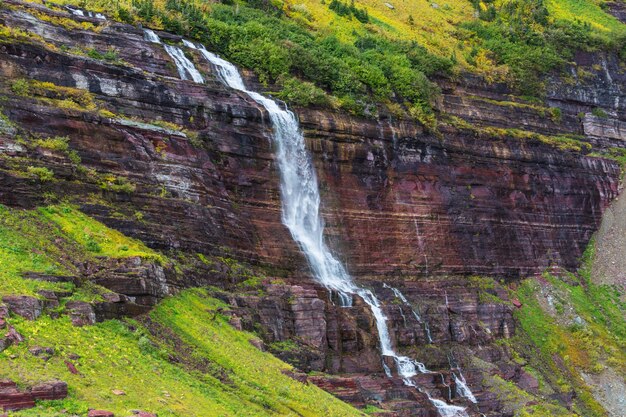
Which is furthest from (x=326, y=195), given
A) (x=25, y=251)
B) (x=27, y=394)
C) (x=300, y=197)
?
(x=27, y=394)

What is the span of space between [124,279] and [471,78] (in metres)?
43.6

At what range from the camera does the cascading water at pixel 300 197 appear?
130 ft

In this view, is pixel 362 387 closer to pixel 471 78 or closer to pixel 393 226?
pixel 393 226

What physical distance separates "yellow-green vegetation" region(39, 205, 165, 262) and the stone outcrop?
32.4ft

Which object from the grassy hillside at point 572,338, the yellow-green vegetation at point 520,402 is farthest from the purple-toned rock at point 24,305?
the grassy hillside at point 572,338

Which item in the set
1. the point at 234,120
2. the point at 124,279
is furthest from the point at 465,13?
the point at 124,279

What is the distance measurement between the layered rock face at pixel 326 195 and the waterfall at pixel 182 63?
A: 1.79ft

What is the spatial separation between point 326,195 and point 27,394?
29.5 metres

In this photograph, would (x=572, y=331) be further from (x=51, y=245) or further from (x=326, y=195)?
(x=51, y=245)

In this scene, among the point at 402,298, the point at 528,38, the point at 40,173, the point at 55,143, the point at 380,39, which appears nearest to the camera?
the point at 40,173

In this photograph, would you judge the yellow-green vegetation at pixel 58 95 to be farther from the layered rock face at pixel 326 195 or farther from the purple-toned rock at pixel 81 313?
the purple-toned rock at pixel 81 313

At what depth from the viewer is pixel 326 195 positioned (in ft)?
145

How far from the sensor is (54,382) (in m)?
16.5

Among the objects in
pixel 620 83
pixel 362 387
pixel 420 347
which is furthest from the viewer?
pixel 620 83
